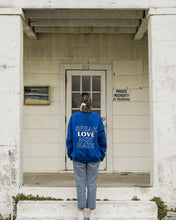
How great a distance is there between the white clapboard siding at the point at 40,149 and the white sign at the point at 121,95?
60.8 inches

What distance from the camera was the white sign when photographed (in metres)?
6.42

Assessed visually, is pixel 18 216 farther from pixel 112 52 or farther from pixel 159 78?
pixel 112 52

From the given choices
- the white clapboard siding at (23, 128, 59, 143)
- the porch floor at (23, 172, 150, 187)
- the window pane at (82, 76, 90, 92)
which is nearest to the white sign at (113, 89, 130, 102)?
the window pane at (82, 76, 90, 92)

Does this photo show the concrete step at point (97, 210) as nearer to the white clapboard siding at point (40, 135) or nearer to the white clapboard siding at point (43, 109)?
the white clapboard siding at point (40, 135)

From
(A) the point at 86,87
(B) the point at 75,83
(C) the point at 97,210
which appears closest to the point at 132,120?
(A) the point at 86,87

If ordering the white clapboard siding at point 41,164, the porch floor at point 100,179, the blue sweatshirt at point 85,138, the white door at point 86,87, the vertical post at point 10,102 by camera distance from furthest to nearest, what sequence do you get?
the white door at point 86,87, the white clapboard siding at point 41,164, the porch floor at point 100,179, the vertical post at point 10,102, the blue sweatshirt at point 85,138

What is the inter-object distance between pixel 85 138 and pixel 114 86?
2838 mm

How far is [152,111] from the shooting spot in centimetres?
452

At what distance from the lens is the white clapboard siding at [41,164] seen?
6316mm

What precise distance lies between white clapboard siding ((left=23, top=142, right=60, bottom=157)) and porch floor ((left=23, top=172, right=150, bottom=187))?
0.45 meters

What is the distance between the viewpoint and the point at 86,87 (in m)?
6.43

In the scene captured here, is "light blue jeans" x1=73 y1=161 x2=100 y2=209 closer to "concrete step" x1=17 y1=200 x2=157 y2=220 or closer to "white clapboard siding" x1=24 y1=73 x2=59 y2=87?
"concrete step" x1=17 y1=200 x2=157 y2=220

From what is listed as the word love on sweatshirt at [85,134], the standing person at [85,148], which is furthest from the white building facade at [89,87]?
the word love on sweatshirt at [85,134]

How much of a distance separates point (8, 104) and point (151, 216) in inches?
99.3
